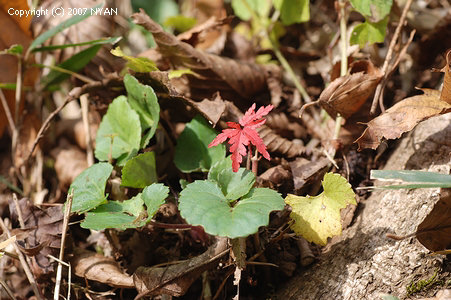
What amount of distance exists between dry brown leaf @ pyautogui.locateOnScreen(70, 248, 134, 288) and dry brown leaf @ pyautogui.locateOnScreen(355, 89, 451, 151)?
0.83m

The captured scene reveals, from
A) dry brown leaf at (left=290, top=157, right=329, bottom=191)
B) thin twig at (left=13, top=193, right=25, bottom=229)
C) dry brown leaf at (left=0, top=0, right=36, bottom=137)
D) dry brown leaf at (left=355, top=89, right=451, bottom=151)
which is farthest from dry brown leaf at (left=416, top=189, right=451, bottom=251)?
dry brown leaf at (left=0, top=0, right=36, bottom=137)

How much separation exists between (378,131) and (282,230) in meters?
0.42

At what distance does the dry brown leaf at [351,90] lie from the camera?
137 cm

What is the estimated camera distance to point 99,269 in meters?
1.31

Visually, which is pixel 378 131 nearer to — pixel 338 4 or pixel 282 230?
pixel 282 230

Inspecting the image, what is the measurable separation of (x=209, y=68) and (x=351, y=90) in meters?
0.56

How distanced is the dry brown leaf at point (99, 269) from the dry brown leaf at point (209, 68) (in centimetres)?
71

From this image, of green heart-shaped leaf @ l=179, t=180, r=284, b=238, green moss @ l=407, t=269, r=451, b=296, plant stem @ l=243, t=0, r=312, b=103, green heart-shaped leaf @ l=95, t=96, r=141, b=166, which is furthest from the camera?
plant stem @ l=243, t=0, r=312, b=103

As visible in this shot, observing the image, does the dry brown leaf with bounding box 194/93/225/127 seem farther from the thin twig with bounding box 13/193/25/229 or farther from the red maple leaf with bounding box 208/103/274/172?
the thin twig with bounding box 13/193/25/229

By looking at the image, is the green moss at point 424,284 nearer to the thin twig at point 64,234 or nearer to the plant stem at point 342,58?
the plant stem at point 342,58

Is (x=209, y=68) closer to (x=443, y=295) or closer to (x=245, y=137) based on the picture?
(x=245, y=137)

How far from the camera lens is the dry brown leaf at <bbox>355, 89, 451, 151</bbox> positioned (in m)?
1.21

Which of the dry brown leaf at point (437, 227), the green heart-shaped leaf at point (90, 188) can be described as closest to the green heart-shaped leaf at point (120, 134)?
the green heart-shaped leaf at point (90, 188)

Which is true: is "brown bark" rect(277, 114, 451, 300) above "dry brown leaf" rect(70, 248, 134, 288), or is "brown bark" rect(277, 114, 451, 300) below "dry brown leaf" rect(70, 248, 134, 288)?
above
